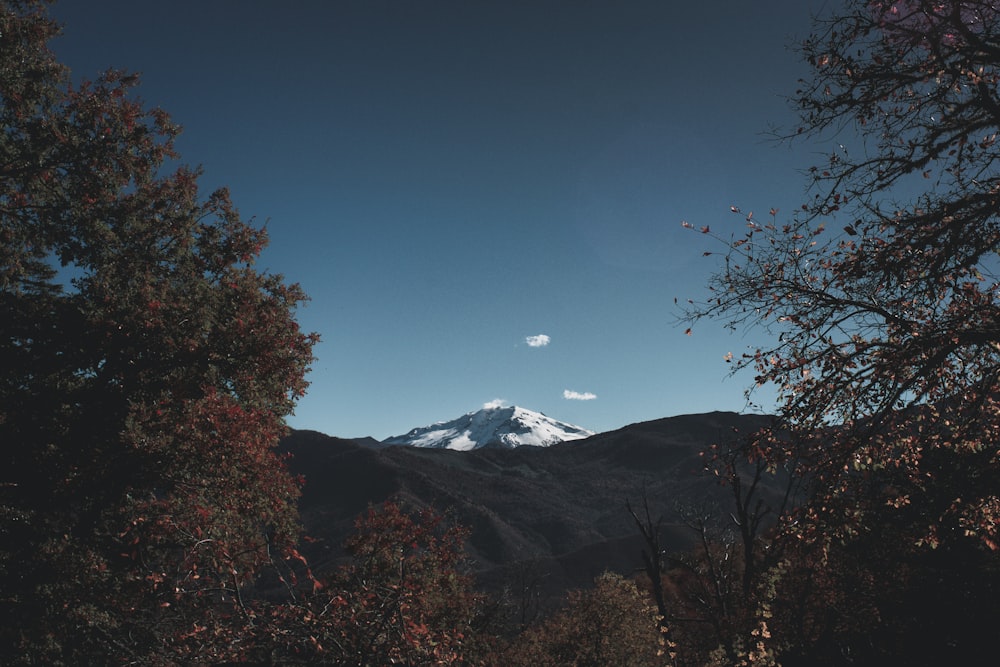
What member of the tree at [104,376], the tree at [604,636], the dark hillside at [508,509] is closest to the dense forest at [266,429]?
the tree at [104,376]

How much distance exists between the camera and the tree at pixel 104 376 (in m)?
12.3

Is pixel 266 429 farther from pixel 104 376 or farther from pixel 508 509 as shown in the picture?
pixel 508 509

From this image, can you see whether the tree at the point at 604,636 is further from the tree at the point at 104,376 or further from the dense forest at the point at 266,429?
the tree at the point at 104,376

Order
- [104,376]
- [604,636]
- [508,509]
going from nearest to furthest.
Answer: [104,376]
[604,636]
[508,509]

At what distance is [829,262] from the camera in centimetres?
712

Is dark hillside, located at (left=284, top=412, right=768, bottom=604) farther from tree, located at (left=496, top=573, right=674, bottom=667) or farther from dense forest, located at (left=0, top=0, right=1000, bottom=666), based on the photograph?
dense forest, located at (left=0, top=0, right=1000, bottom=666)

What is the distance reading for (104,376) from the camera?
14586mm

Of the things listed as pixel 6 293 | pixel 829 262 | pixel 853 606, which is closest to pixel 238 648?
pixel 829 262

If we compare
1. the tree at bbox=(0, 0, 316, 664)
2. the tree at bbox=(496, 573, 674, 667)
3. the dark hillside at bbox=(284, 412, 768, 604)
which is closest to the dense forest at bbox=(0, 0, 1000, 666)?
the tree at bbox=(0, 0, 316, 664)

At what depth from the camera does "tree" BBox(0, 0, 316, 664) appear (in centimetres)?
1231

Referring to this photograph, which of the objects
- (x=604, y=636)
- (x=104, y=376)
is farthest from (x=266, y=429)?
(x=604, y=636)

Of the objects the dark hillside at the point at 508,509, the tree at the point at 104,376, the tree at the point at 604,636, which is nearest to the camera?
the tree at the point at 104,376

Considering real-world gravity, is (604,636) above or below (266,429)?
below

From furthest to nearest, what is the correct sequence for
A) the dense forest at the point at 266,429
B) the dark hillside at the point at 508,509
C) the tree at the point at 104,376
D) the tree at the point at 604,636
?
1. the dark hillside at the point at 508,509
2. the tree at the point at 604,636
3. the tree at the point at 104,376
4. the dense forest at the point at 266,429
